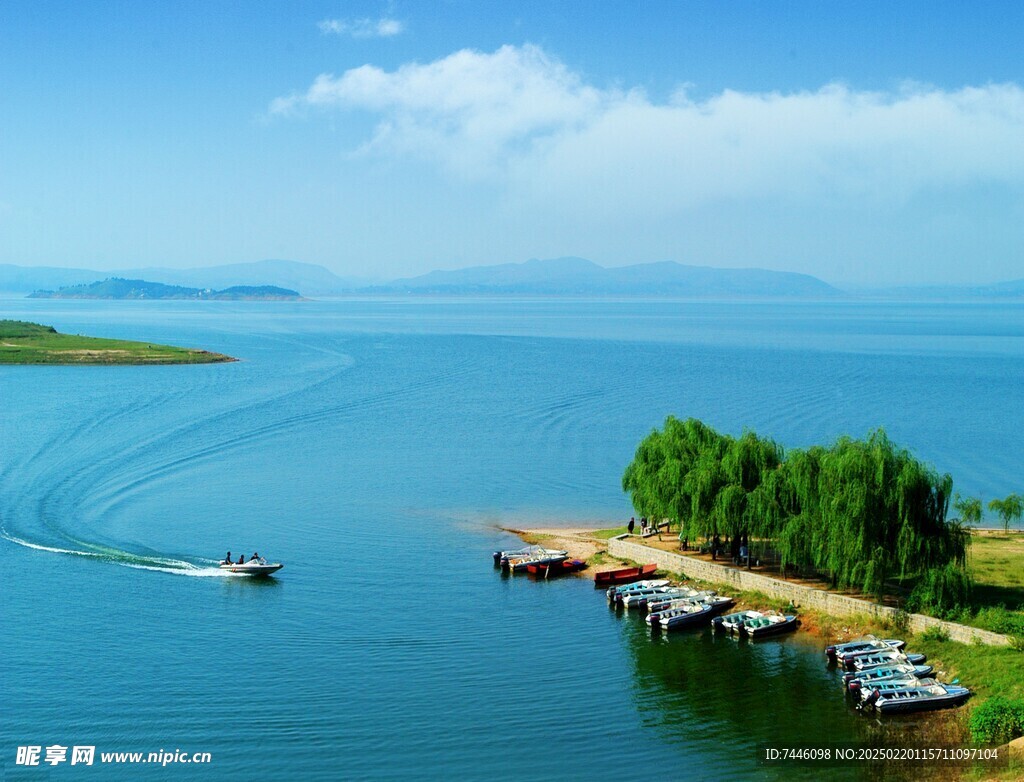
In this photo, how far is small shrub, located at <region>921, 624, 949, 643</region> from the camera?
30594 millimetres

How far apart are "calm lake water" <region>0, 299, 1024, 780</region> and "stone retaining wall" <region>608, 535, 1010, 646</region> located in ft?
7.06

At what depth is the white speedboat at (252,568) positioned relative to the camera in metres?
39.9

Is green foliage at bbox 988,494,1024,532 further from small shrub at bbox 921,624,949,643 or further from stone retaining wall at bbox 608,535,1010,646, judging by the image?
small shrub at bbox 921,624,949,643

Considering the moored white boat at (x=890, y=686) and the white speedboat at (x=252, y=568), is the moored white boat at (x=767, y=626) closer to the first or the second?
the moored white boat at (x=890, y=686)

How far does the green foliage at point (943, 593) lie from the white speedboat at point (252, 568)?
23415 millimetres

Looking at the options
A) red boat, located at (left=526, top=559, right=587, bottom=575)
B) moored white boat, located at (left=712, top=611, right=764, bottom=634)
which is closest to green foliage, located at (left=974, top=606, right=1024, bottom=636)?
moored white boat, located at (left=712, top=611, right=764, bottom=634)

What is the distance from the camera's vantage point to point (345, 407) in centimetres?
8669

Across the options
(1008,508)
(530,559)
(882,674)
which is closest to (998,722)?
(882,674)

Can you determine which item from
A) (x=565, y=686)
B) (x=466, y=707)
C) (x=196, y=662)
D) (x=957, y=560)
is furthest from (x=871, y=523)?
(x=196, y=662)

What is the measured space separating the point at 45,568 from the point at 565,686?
2280 cm

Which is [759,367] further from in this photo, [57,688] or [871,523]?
[57,688]

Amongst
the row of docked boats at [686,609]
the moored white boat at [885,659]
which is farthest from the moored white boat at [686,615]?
the moored white boat at [885,659]

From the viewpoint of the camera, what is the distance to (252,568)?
3984 centimetres

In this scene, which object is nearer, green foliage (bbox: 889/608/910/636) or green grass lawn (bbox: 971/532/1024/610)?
green foliage (bbox: 889/608/910/636)
